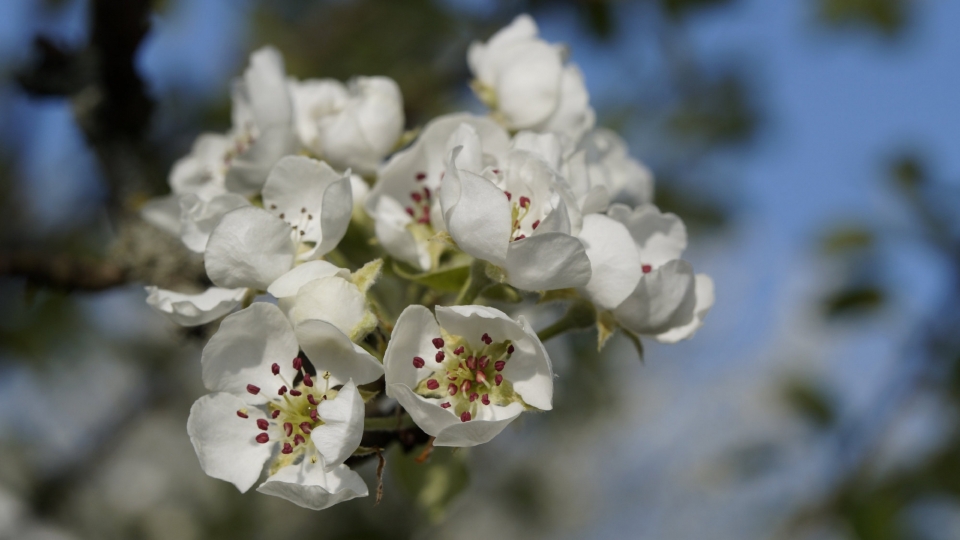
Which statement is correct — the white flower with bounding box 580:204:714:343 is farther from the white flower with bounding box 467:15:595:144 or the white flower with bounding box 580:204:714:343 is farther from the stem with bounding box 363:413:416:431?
the stem with bounding box 363:413:416:431

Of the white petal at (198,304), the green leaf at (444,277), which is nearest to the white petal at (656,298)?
the green leaf at (444,277)

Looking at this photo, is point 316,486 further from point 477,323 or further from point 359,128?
point 359,128

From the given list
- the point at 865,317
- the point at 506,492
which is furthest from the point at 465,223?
the point at 506,492

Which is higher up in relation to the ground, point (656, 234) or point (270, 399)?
point (656, 234)

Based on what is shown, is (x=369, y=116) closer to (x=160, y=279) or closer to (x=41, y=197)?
(x=160, y=279)

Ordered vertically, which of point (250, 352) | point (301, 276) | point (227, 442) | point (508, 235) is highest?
point (508, 235)

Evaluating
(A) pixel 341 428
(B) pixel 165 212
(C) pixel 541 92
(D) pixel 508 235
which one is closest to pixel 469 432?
(A) pixel 341 428

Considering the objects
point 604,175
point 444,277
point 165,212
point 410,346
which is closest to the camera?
point 410,346
